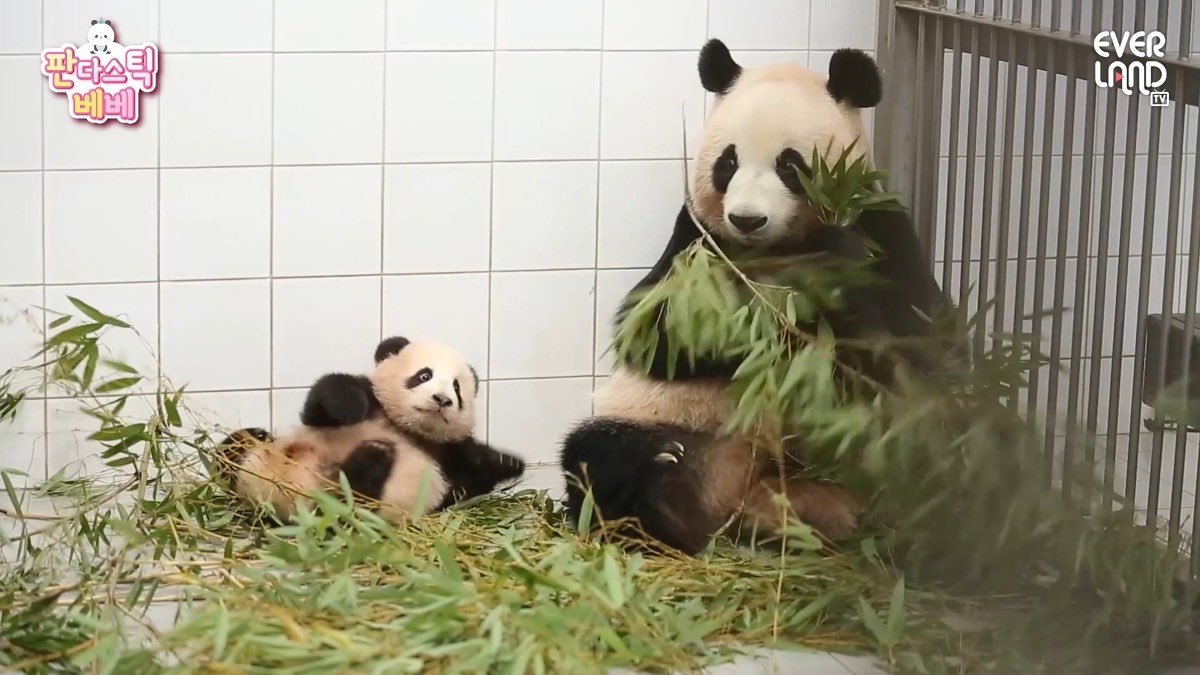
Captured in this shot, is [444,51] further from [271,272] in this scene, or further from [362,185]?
[271,272]

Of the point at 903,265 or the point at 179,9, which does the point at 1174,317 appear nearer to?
the point at 903,265

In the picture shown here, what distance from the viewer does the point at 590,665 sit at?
2031 mm

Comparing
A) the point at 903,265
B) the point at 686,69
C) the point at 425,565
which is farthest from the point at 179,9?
→ the point at 903,265

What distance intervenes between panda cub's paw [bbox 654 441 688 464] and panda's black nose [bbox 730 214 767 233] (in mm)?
384

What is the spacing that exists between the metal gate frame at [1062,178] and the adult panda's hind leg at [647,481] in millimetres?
535

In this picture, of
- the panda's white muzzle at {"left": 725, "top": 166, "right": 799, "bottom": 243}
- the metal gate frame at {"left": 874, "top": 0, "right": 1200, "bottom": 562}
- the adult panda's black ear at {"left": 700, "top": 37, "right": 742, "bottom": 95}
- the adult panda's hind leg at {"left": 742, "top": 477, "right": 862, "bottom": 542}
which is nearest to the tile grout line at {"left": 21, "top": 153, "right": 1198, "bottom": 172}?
the metal gate frame at {"left": 874, "top": 0, "right": 1200, "bottom": 562}

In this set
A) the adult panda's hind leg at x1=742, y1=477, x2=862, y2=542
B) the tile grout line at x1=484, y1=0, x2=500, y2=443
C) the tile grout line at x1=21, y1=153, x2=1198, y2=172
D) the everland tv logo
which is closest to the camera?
the everland tv logo

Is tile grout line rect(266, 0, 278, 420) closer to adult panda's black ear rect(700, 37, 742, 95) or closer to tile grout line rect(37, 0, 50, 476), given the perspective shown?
tile grout line rect(37, 0, 50, 476)

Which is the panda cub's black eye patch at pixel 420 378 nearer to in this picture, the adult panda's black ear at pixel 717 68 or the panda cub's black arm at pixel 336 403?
the panda cub's black arm at pixel 336 403

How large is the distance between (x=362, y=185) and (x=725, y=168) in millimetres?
734

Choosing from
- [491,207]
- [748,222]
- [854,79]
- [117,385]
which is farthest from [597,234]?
[117,385]

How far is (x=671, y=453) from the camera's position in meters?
2.63

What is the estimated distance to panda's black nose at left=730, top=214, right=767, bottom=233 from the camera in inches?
103

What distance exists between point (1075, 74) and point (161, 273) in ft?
5.53
